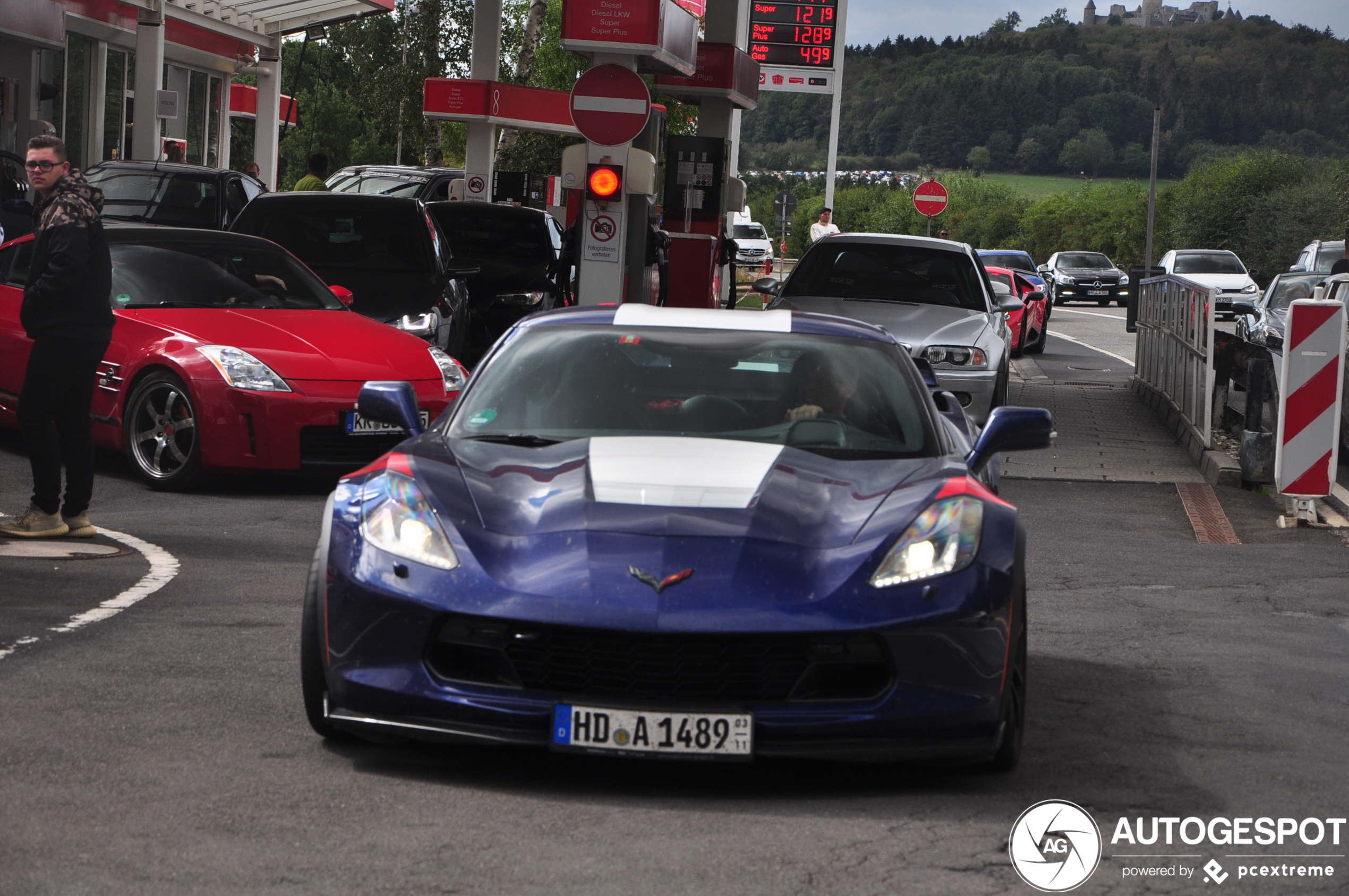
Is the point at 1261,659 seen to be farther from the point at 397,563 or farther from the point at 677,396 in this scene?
the point at 397,563

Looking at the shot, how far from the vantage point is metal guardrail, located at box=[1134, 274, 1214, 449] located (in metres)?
14.1

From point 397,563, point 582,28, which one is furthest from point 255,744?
point 582,28

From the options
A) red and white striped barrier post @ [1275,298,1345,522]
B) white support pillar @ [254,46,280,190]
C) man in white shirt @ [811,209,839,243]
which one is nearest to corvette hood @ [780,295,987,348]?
red and white striped barrier post @ [1275,298,1345,522]

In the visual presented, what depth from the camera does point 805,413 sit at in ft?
18.2

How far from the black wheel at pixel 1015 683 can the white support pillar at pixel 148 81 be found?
24.9m

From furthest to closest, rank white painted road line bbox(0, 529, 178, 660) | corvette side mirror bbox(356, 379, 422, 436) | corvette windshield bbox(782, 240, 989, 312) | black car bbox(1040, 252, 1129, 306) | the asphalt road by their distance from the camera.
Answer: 1. black car bbox(1040, 252, 1129, 306)
2. corvette windshield bbox(782, 240, 989, 312)
3. white painted road line bbox(0, 529, 178, 660)
4. corvette side mirror bbox(356, 379, 422, 436)
5. the asphalt road

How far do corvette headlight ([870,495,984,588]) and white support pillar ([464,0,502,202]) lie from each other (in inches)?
902

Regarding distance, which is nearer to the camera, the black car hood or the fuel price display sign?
the black car hood

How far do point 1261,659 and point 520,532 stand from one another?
3245mm

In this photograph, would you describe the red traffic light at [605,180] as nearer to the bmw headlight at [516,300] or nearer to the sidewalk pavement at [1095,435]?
the bmw headlight at [516,300]

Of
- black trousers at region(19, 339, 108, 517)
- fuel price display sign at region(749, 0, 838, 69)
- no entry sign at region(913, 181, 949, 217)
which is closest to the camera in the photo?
black trousers at region(19, 339, 108, 517)

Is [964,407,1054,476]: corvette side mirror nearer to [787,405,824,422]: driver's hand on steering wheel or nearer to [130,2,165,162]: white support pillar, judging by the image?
[787,405,824,422]: driver's hand on steering wheel

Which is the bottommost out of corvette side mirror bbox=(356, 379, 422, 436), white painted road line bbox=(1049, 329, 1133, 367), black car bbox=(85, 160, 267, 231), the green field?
white painted road line bbox=(1049, 329, 1133, 367)

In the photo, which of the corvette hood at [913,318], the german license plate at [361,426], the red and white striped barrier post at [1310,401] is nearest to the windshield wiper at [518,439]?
→ the german license plate at [361,426]
